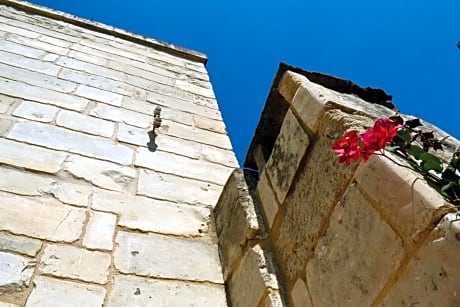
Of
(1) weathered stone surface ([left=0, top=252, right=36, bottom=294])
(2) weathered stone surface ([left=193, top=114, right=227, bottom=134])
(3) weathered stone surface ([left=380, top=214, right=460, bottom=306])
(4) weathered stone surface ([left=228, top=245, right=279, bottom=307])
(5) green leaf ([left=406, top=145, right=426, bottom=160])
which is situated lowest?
(1) weathered stone surface ([left=0, top=252, right=36, bottom=294])

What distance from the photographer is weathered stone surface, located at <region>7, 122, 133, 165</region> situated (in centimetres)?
187

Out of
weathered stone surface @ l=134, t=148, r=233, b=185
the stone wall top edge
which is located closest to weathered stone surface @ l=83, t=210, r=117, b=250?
weathered stone surface @ l=134, t=148, r=233, b=185

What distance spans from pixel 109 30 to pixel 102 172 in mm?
2658

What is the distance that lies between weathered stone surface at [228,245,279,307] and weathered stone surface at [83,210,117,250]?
475 mm

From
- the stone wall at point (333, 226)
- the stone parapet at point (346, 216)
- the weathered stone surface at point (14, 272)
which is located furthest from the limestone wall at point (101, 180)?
the stone parapet at point (346, 216)

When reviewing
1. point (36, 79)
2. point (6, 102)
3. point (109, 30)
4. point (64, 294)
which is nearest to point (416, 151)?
point (64, 294)

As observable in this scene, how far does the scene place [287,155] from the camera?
4.69 feet

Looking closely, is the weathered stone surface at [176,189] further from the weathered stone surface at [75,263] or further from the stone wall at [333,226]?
the weathered stone surface at [75,263]

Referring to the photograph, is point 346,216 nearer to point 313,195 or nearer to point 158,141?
point 313,195

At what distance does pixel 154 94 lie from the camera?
291 cm

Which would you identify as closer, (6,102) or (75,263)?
(75,263)

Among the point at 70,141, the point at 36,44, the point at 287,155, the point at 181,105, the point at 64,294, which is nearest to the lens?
the point at 64,294

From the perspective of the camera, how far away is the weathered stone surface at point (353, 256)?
85 cm

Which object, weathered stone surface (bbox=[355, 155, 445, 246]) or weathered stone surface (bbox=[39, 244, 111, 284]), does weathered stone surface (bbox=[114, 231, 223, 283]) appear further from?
weathered stone surface (bbox=[355, 155, 445, 246])
